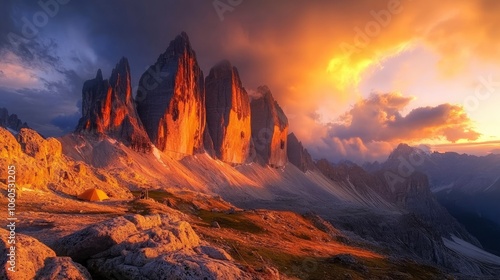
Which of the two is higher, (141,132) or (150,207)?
(141,132)

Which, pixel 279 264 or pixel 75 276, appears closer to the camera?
pixel 75 276

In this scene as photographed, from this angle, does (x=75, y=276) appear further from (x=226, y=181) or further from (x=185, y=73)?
(x=185, y=73)

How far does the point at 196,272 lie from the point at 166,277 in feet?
3.65

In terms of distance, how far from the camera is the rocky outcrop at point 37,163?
37156mm

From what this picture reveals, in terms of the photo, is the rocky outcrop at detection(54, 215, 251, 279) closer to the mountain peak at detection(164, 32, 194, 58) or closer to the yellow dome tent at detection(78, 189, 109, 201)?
the yellow dome tent at detection(78, 189, 109, 201)

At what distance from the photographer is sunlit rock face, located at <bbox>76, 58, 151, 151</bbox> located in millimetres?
147000

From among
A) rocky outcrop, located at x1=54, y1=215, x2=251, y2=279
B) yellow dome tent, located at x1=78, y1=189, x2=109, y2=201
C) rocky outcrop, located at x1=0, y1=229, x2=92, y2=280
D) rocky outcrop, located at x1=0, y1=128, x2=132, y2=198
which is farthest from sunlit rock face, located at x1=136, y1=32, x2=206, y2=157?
rocky outcrop, located at x1=0, y1=229, x2=92, y2=280

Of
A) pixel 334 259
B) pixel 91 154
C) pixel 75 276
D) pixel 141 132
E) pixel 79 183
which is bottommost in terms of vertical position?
pixel 334 259

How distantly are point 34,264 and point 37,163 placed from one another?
33.0 m

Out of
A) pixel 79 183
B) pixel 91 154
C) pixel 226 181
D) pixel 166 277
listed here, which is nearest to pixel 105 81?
pixel 91 154

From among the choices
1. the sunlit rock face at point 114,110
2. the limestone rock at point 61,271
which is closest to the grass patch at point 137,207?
the limestone rock at point 61,271

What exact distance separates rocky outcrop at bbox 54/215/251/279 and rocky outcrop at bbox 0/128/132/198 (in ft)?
81.6

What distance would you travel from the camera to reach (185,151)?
595 feet

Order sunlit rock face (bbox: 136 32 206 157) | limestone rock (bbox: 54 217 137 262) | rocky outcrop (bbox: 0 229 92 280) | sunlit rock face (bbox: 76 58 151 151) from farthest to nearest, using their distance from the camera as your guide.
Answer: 1. sunlit rock face (bbox: 136 32 206 157)
2. sunlit rock face (bbox: 76 58 151 151)
3. limestone rock (bbox: 54 217 137 262)
4. rocky outcrop (bbox: 0 229 92 280)
